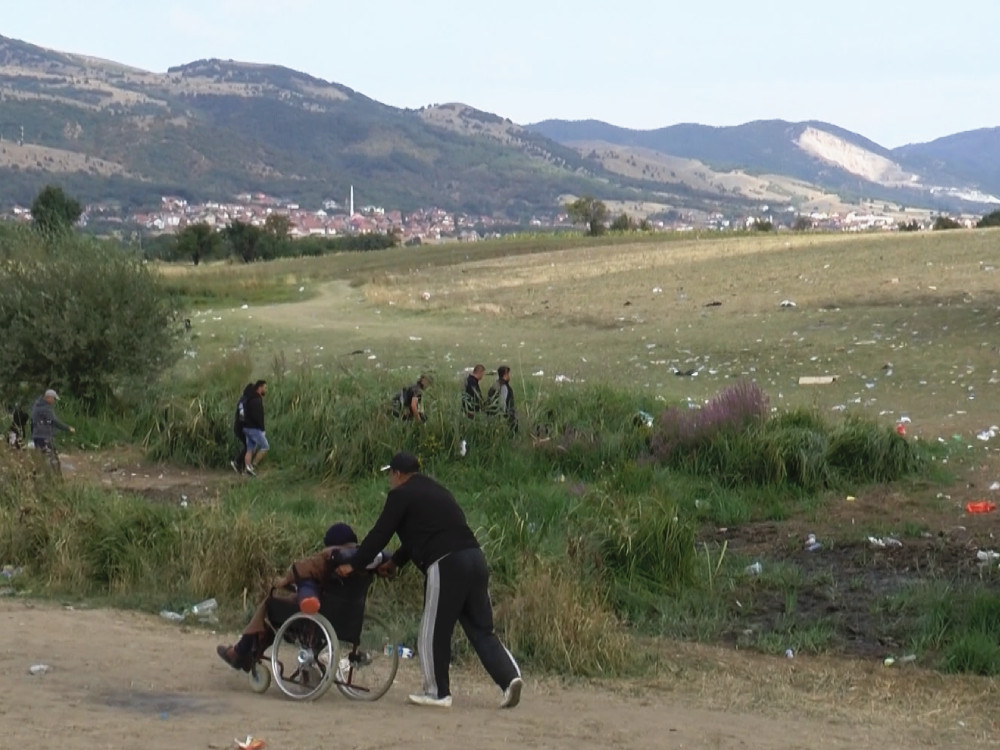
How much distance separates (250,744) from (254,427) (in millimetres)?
13193

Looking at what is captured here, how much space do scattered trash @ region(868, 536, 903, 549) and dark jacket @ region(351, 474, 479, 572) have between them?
8.10 m

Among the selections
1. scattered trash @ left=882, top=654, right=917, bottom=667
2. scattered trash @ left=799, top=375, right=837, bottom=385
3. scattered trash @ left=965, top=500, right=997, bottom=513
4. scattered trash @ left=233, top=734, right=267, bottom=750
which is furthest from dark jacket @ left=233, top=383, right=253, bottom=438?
scattered trash @ left=233, top=734, right=267, bottom=750

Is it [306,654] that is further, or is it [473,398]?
[473,398]

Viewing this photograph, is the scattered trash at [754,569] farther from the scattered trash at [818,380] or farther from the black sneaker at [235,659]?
the scattered trash at [818,380]

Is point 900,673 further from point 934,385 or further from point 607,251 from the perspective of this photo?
point 607,251

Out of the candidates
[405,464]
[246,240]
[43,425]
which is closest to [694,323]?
[43,425]

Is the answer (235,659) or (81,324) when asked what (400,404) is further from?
(235,659)

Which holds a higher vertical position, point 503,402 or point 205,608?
point 503,402

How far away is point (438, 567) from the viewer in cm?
845

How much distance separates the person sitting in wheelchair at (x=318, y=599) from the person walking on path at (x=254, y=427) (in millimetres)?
11253

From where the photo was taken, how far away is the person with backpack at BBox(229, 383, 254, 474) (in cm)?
2033

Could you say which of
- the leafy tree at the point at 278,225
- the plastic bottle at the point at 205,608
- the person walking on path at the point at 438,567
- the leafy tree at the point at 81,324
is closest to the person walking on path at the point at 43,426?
the leafy tree at the point at 81,324

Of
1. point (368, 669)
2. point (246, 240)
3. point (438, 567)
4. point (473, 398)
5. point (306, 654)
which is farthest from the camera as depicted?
point (246, 240)

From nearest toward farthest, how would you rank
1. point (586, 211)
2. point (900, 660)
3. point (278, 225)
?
1. point (900, 660)
2. point (586, 211)
3. point (278, 225)
